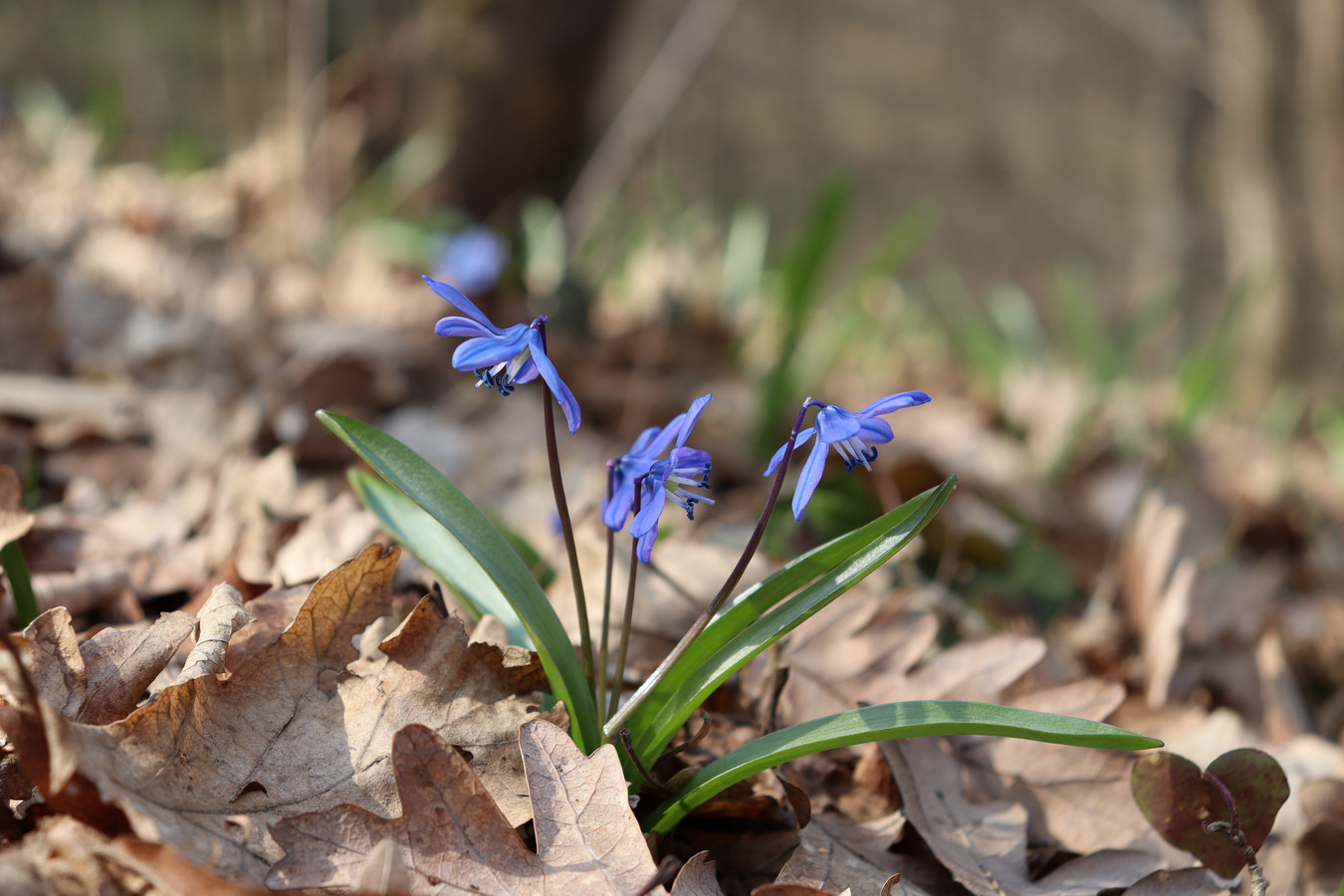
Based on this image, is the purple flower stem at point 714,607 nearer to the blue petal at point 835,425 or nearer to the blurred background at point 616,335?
the blue petal at point 835,425

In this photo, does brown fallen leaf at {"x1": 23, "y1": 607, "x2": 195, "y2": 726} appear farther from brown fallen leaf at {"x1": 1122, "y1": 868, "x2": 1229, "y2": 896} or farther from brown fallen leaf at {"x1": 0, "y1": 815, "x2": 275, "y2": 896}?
brown fallen leaf at {"x1": 1122, "y1": 868, "x2": 1229, "y2": 896}

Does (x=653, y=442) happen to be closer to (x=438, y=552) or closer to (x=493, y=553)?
(x=493, y=553)

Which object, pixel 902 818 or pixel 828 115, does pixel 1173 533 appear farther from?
pixel 828 115

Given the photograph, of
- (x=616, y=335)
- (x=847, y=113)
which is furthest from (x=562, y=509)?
(x=847, y=113)

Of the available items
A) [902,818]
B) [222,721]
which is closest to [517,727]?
[222,721]

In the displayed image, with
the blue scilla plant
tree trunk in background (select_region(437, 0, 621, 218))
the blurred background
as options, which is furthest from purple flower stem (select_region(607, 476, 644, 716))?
tree trunk in background (select_region(437, 0, 621, 218))
